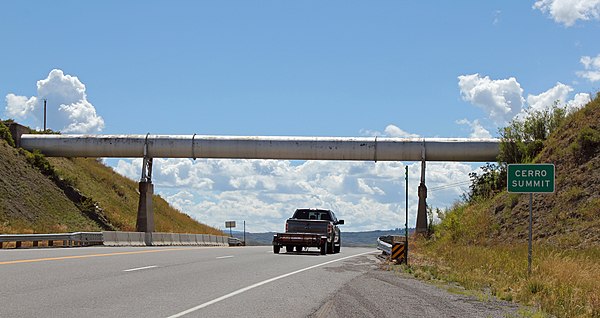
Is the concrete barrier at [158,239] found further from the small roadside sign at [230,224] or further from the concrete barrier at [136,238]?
the small roadside sign at [230,224]

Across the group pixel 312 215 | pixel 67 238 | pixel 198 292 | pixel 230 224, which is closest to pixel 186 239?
pixel 67 238

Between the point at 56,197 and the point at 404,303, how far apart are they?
1657 inches

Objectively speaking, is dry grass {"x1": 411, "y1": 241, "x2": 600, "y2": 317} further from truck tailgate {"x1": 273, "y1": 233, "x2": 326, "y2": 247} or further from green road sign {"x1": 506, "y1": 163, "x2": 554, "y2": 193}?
truck tailgate {"x1": 273, "y1": 233, "x2": 326, "y2": 247}

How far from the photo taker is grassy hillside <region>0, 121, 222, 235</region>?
147ft

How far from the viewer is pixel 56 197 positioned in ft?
164

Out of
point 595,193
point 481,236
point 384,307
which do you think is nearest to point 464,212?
point 481,236

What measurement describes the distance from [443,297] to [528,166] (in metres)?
5.86

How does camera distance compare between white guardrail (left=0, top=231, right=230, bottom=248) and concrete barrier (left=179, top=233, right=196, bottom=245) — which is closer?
Result: white guardrail (left=0, top=231, right=230, bottom=248)

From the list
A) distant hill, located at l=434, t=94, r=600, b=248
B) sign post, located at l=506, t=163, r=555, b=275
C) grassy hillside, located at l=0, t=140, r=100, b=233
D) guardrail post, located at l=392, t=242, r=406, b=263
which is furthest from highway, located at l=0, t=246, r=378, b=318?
grassy hillside, located at l=0, t=140, r=100, b=233

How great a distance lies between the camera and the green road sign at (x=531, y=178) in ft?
59.0

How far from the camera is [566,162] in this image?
33438 mm

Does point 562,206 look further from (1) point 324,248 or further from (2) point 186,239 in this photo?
(2) point 186,239

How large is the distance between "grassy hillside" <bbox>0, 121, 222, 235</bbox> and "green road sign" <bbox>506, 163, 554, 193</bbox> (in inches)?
1240

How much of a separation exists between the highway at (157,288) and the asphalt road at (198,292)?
15 millimetres
